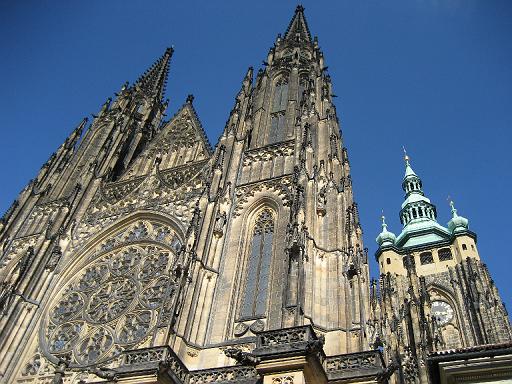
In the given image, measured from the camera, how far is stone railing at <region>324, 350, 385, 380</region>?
12.8 m

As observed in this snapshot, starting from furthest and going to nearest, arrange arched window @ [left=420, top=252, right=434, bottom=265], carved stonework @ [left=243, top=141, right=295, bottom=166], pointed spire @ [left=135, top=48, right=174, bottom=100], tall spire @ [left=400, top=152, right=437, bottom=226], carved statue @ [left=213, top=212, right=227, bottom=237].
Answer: tall spire @ [left=400, top=152, right=437, bottom=226]
arched window @ [left=420, top=252, right=434, bottom=265]
pointed spire @ [left=135, top=48, right=174, bottom=100]
carved stonework @ [left=243, top=141, right=295, bottom=166]
carved statue @ [left=213, top=212, right=227, bottom=237]

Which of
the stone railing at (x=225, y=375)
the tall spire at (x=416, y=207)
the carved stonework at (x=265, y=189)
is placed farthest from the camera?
the tall spire at (x=416, y=207)

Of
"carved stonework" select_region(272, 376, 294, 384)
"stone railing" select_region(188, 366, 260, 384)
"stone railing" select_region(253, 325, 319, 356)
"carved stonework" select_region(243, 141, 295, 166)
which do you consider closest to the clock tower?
"carved stonework" select_region(243, 141, 295, 166)

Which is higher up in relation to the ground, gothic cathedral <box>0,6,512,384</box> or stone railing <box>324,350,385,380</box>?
gothic cathedral <box>0,6,512,384</box>

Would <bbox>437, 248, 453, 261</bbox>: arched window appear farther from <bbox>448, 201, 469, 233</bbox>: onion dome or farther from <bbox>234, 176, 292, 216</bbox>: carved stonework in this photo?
<bbox>234, 176, 292, 216</bbox>: carved stonework

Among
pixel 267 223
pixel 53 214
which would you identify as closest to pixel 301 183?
pixel 267 223

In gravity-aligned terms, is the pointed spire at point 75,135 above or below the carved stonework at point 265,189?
above

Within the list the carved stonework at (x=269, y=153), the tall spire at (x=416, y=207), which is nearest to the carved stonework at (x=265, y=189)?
the carved stonework at (x=269, y=153)

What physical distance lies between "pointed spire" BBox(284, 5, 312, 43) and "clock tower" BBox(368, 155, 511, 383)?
1426 cm

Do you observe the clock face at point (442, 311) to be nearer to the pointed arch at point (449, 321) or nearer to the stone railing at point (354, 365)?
the pointed arch at point (449, 321)

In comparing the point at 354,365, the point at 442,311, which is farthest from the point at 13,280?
the point at 442,311

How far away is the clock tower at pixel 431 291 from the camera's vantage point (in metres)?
28.4

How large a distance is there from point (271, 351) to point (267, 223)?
6.86 metres

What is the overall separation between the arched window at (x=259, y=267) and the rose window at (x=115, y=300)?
2325 mm
